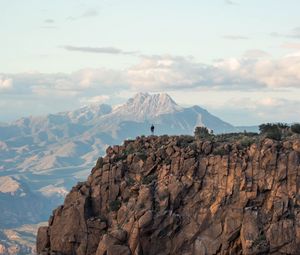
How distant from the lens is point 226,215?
291 ft

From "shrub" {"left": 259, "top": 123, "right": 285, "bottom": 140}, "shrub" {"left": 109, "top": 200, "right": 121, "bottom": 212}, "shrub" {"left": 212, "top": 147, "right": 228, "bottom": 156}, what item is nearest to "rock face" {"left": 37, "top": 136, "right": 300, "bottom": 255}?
"shrub" {"left": 109, "top": 200, "right": 121, "bottom": 212}

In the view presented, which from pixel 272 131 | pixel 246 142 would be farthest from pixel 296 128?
pixel 246 142

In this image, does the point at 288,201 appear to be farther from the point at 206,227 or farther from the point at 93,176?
the point at 93,176

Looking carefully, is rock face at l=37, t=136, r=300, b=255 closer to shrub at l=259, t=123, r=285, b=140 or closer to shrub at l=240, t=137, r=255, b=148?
shrub at l=240, t=137, r=255, b=148

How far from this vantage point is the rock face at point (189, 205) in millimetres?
87562

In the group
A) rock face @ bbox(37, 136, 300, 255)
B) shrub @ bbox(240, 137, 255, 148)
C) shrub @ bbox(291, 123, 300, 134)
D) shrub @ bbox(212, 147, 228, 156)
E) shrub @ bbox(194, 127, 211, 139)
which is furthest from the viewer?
shrub @ bbox(194, 127, 211, 139)

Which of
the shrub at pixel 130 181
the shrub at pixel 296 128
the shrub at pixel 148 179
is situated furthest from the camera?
the shrub at pixel 296 128

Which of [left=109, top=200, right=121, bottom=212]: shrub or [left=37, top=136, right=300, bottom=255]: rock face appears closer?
[left=37, top=136, right=300, bottom=255]: rock face

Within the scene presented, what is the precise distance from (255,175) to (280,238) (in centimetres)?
811

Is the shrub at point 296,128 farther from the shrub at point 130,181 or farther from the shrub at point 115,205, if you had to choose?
the shrub at point 115,205

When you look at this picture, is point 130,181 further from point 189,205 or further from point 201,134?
point 201,134

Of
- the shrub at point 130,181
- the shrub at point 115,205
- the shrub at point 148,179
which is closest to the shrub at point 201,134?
the shrub at point 148,179

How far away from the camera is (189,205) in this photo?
9119 cm

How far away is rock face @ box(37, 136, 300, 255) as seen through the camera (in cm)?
8756
